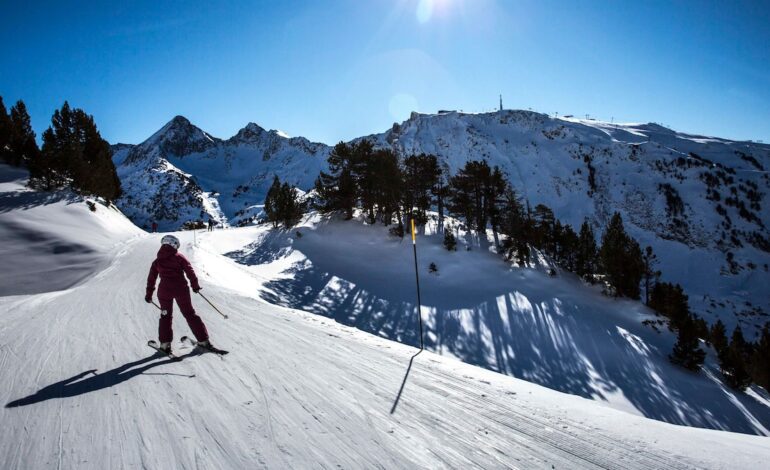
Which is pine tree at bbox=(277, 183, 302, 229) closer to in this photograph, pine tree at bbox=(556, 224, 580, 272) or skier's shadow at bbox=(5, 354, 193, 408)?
pine tree at bbox=(556, 224, 580, 272)

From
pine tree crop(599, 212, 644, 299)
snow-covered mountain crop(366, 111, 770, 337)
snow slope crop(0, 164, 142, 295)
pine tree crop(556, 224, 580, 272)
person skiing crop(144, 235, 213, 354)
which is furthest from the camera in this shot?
snow-covered mountain crop(366, 111, 770, 337)

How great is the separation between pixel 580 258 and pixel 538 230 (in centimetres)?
463

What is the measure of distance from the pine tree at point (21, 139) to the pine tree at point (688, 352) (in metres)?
50.8

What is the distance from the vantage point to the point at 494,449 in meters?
3.30

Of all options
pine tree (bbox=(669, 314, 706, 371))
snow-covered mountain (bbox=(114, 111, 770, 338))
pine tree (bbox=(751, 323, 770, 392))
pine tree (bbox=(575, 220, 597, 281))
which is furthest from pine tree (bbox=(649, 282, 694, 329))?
snow-covered mountain (bbox=(114, 111, 770, 338))

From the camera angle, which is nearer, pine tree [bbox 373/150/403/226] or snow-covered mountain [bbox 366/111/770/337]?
pine tree [bbox 373/150/403/226]

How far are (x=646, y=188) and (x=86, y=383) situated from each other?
105 meters

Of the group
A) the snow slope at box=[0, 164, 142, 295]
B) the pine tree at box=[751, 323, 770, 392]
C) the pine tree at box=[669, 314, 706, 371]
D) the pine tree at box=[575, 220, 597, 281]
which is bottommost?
the pine tree at box=[751, 323, 770, 392]

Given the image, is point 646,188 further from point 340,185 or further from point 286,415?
point 286,415

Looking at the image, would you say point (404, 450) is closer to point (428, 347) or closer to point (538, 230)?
point (428, 347)

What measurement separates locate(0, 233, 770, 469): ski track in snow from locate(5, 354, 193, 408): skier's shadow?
2cm

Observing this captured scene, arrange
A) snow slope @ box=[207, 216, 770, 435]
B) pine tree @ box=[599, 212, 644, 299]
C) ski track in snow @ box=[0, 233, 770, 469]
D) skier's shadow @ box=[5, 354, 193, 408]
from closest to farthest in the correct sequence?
ski track in snow @ box=[0, 233, 770, 469], skier's shadow @ box=[5, 354, 193, 408], snow slope @ box=[207, 216, 770, 435], pine tree @ box=[599, 212, 644, 299]

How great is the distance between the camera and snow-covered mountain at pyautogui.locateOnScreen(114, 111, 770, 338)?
57.8 m

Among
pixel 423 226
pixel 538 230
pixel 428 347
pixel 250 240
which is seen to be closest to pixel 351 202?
pixel 423 226
